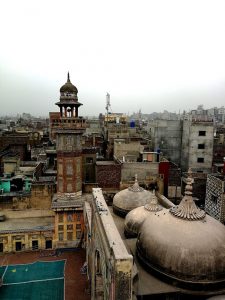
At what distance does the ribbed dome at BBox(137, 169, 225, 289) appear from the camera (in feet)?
44.4

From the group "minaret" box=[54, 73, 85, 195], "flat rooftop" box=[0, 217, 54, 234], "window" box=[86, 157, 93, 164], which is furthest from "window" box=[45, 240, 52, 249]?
"window" box=[86, 157, 93, 164]

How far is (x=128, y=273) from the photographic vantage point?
12.2 m

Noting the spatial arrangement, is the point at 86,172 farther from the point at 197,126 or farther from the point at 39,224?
the point at 197,126

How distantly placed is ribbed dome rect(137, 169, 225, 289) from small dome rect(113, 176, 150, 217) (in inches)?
296

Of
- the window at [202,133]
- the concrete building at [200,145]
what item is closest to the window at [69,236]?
the concrete building at [200,145]

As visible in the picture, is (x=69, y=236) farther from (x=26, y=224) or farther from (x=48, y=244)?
(x=26, y=224)

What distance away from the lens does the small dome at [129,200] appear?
77.7 ft

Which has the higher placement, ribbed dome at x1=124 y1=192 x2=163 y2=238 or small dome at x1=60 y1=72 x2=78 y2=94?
small dome at x1=60 y1=72 x2=78 y2=94

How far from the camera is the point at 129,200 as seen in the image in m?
24.0

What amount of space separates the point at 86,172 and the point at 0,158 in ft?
60.2

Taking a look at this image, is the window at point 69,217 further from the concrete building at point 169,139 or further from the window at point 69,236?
the concrete building at point 169,139

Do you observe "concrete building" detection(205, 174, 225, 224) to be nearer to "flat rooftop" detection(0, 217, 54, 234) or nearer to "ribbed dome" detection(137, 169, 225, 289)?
"ribbed dome" detection(137, 169, 225, 289)

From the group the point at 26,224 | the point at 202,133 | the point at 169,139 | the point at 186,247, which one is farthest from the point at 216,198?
the point at 169,139

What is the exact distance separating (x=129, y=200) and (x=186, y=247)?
10.4 metres
